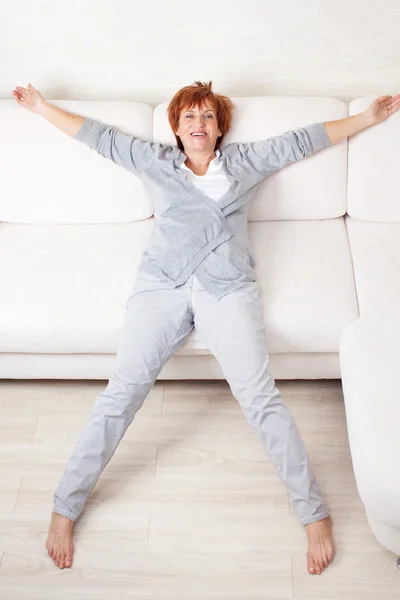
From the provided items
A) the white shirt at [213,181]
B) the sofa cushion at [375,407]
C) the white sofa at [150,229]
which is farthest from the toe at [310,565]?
the white shirt at [213,181]

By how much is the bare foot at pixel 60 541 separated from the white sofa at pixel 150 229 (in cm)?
48

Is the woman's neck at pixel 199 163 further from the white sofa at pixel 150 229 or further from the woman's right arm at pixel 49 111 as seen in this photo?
the woman's right arm at pixel 49 111

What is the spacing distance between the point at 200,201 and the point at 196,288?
0.29 m

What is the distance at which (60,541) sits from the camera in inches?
71.6

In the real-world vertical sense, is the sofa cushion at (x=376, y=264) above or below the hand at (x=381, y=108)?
below

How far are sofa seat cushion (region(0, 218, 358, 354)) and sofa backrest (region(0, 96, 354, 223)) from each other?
0.06 metres

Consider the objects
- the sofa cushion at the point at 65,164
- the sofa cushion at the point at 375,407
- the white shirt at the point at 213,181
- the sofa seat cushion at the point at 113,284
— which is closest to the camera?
the sofa cushion at the point at 375,407

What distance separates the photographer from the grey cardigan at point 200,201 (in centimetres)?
203

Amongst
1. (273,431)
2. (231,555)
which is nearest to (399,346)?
(273,431)

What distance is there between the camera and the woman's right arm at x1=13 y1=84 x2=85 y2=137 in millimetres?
2199

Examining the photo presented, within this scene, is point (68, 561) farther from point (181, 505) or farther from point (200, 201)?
point (200, 201)

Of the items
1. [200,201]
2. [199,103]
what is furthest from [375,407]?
[199,103]

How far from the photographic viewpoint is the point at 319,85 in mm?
2365

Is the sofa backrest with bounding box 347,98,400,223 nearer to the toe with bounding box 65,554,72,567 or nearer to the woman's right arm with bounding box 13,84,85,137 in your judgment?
the woman's right arm with bounding box 13,84,85,137
